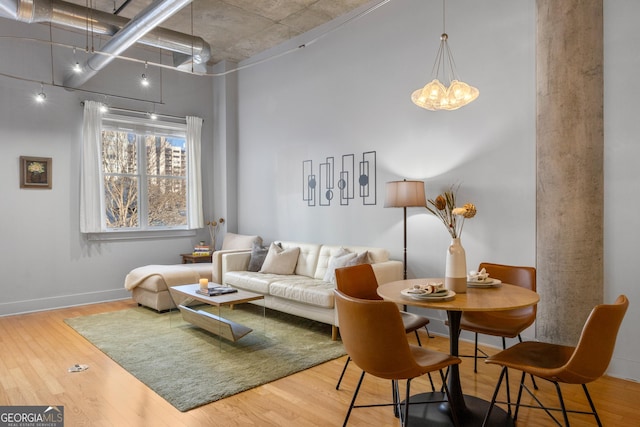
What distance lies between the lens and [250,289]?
5.01 meters

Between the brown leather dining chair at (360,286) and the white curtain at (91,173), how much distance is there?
4.22 meters

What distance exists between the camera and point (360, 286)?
310cm

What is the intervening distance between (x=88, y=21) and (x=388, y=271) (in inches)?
156

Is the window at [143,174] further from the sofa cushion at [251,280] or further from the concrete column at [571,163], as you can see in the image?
the concrete column at [571,163]

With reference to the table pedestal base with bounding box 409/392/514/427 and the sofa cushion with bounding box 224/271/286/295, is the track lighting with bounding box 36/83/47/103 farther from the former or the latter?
the table pedestal base with bounding box 409/392/514/427

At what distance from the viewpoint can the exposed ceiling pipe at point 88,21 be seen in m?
3.85

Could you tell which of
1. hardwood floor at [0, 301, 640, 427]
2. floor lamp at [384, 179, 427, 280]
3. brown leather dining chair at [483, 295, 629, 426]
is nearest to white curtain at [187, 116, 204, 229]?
hardwood floor at [0, 301, 640, 427]

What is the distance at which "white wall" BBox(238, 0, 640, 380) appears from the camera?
A: 317 cm

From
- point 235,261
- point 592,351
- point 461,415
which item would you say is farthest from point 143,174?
point 592,351

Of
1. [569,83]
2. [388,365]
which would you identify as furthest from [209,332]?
[569,83]

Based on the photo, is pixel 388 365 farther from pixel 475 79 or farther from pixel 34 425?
pixel 475 79

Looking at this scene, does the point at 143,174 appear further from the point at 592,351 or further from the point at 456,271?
the point at 592,351

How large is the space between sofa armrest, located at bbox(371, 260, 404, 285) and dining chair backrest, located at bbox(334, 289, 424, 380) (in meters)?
1.95

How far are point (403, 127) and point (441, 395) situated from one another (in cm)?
278
